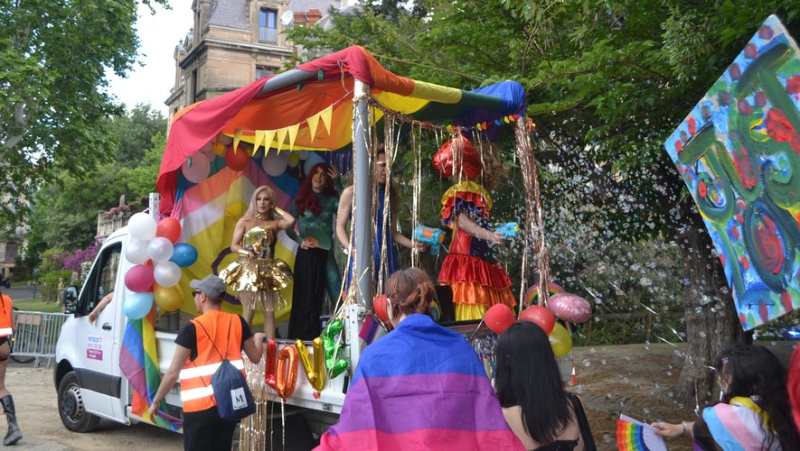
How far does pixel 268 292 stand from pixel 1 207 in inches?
614

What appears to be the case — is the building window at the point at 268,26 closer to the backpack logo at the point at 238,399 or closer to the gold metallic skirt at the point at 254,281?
the gold metallic skirt at the point at 254,281

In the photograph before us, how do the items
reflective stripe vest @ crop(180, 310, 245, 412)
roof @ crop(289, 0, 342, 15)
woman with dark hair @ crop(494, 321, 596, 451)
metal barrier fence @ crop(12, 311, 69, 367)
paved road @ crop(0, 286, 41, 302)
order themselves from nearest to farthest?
woman with dark hair @ crop(494, 321, 596, 451) → reflective stripe vest @ crop(180, 310, 245, 412) → metal barrier fence @ crop(12, 311, 69, 367) → paved road @ crop(0, 286, 41, 302) → roof @ crop(289, 0, 342, 15)

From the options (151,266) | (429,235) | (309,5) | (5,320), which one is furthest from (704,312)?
(309,5)

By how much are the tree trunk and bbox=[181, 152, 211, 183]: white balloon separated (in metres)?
5.38

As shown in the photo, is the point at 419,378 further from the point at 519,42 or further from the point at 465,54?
the point at 465,54

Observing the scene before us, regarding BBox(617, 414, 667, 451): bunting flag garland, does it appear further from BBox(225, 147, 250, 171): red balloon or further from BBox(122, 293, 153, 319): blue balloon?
BBox(225, 147, 250, 171): red balloon

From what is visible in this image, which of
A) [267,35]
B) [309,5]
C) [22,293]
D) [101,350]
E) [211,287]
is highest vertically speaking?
[309,5]

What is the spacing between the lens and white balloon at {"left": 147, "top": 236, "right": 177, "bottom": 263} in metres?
6.15

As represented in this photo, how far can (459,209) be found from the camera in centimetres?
535

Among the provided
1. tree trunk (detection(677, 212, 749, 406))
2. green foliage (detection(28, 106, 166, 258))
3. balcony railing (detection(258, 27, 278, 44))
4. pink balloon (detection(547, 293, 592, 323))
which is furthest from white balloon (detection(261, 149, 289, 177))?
balcony railing (detection(258, 27, 278, 44))

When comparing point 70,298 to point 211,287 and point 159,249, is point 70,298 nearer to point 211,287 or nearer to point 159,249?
point 159,249

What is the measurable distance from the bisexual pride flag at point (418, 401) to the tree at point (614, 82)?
10.9 ft

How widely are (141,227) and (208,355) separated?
2.42 m

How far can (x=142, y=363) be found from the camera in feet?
20.0
